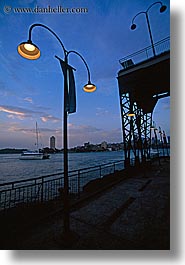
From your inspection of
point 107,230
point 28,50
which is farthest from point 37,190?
point 28,50

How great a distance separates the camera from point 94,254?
1.91 meters

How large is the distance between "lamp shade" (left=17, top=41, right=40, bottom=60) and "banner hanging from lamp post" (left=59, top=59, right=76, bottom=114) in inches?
13.5

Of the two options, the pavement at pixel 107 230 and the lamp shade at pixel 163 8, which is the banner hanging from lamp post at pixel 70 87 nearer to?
the pavement at pixel 107 230

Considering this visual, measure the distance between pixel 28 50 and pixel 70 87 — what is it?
0.68 metres

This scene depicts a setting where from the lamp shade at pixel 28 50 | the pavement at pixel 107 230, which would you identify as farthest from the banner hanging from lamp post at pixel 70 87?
the pavement at pixel 107 230

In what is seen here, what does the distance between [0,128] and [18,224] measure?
16.8 ft

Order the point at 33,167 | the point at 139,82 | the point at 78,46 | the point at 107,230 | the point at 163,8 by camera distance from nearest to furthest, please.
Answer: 1. the point at 107,230
2. the point at 163,8
3. the point at 78,46
4. the point at 139,82
5. the point at 33,167

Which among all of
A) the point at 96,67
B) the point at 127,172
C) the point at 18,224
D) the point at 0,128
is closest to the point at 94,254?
the point at 18,224

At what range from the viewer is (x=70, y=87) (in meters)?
2.06

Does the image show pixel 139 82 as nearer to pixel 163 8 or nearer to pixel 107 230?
pixel 163 8

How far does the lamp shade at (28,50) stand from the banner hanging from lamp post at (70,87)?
34 centimetres

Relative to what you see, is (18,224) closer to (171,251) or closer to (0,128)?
(171,251)

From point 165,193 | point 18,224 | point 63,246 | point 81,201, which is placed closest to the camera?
point 63,246

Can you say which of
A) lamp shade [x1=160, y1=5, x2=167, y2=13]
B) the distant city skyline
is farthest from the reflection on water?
lamp shade [x1=160, y1=5, x2=167, y2=13]
